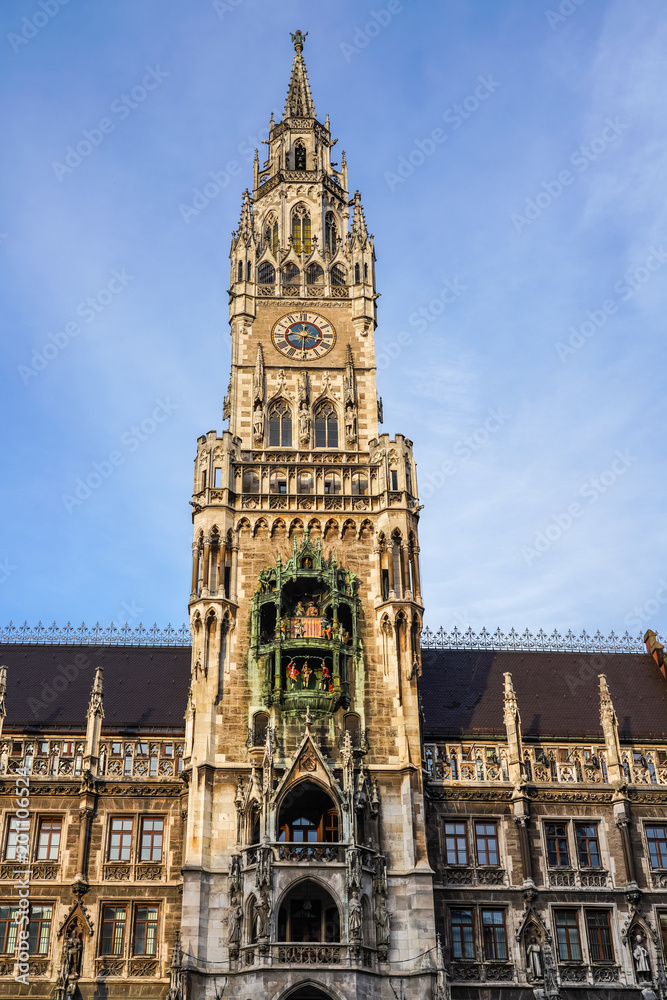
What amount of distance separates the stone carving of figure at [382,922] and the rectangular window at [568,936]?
7.22m

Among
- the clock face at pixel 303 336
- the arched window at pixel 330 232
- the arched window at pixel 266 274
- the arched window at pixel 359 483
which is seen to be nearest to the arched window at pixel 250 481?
the arched window at pixel 359 483

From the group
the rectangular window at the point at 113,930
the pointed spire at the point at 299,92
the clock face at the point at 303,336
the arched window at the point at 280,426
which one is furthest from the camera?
the pointed spire at the point at 299,92

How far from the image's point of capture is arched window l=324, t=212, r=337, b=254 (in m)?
57.9

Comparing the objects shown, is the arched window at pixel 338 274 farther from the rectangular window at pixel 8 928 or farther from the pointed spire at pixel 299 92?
the rectangular window at pixel 8 928

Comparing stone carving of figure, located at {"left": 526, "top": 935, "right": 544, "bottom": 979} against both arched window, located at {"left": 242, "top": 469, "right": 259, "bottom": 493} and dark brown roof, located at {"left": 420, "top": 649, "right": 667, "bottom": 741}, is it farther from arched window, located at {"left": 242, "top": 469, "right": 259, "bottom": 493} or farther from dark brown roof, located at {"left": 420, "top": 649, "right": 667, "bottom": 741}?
arched window, located at {"left": 242, "top": 469, "right": 259, "bottom": 493}

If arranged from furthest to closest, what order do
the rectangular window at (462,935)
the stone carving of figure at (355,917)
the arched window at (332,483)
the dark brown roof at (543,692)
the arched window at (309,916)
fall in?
the arched window at (332,483) → the dark brown roof at (543,692) → the rectangular window at (462,935) → the arched window at (309,916) → the stone carving of figure at (355,917)

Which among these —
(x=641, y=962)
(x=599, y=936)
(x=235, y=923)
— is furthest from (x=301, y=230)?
(x=641, y=962)

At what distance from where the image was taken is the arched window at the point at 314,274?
55562 millimetres

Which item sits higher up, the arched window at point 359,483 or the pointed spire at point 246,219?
the pointed spire at point 246,219

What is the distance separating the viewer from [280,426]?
51.1 metres

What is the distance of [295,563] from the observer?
45375mm

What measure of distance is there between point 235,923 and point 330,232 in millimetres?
34356

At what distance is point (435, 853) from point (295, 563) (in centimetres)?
1223

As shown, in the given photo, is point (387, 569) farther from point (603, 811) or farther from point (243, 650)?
point (603, 811)
